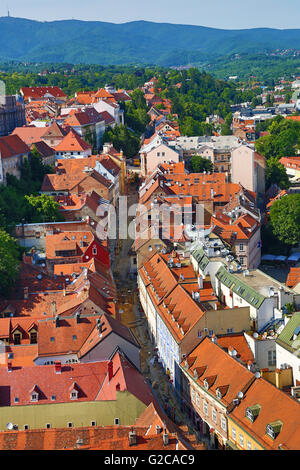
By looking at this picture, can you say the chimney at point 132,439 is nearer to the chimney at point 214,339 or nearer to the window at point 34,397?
the window at point 34,397

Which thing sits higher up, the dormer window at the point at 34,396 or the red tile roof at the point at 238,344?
the red tile roof at the point at 238,344

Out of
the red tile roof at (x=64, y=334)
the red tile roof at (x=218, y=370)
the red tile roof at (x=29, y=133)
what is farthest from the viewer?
the red tile roof at (x=29, y=133)

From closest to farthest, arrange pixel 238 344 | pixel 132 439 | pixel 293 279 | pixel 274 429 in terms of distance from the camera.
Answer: pixel 132 439
pixel 274 429
pixel 238 344
pixel 293 279

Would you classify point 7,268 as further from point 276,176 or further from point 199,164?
point 276,176

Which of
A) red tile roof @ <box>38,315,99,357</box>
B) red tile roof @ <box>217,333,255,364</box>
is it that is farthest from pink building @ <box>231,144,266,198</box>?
red tile roof @ <box>217,333,255,364</box>

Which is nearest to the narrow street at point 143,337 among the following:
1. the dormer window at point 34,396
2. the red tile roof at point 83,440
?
the red tile roof at point 83,440

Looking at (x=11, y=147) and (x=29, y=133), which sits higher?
(x=11, y=147)

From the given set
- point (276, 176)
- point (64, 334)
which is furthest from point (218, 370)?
point (276, 176)

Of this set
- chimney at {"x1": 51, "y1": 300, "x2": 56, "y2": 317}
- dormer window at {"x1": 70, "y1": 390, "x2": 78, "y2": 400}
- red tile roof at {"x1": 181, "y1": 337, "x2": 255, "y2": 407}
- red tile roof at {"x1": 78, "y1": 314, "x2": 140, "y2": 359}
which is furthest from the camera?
chimney at {"x1": 51, "y1": 300, "x2": 56, "y2": 317}

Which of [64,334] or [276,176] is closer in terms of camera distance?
[64,334]

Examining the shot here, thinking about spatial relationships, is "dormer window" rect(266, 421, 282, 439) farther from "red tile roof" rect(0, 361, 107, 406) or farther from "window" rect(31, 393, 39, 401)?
"window" rect(31, 393, 39, 401)
